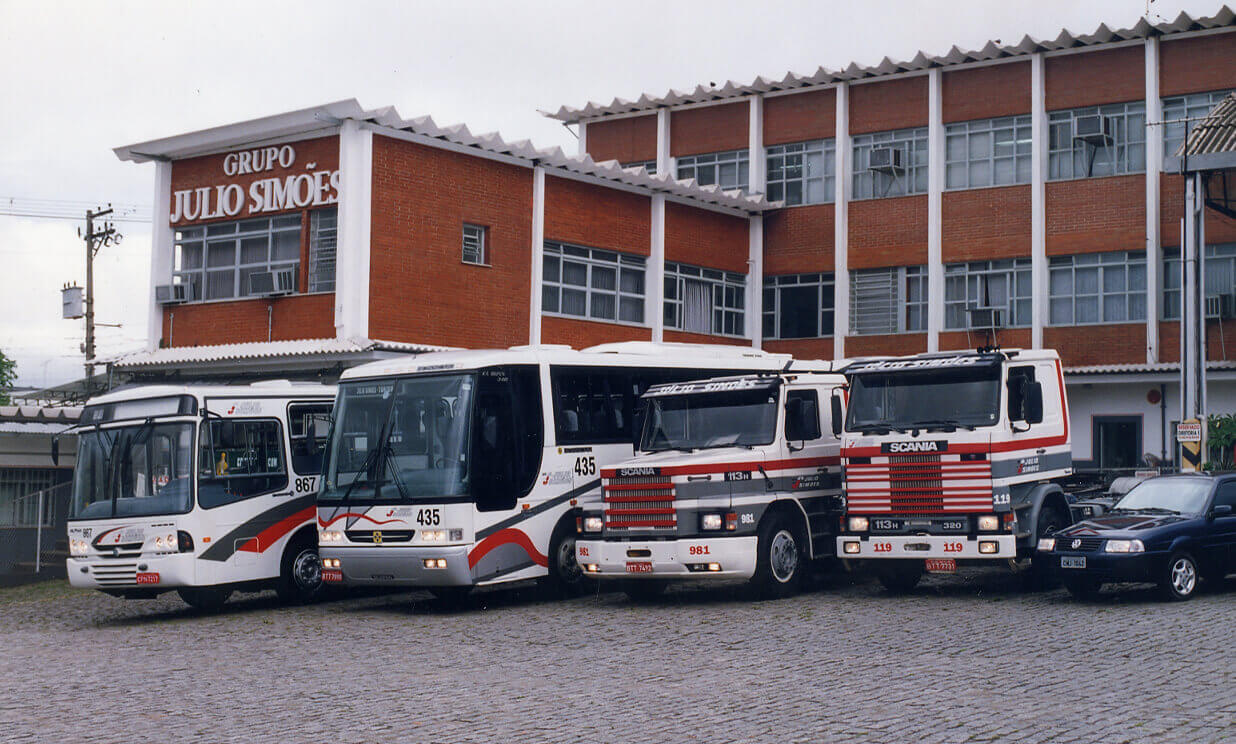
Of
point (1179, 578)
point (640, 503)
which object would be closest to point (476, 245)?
point (640, 503)

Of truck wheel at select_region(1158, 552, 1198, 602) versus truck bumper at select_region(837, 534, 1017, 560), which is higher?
truck bumper at select_region(837, 534, 1017, 560)

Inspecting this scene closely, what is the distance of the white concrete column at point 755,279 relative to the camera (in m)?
36.9

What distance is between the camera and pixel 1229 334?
31.3 meters

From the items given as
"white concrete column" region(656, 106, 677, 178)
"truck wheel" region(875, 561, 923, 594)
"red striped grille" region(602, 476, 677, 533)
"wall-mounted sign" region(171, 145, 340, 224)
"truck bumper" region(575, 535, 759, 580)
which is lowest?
"truck wheel" region(875, 561, 923, 594)

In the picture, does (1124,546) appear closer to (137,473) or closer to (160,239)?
(137,473)

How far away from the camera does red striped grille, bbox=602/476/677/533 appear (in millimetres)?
17734

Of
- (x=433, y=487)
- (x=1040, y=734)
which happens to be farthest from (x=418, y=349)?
(x=1040, y=734)

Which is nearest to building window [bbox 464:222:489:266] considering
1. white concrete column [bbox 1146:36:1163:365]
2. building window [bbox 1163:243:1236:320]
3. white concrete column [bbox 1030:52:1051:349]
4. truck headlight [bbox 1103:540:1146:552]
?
white concrete column [bbox 1030:52:1051:349]

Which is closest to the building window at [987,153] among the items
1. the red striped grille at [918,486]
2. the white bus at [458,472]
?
the red striped grille at [918,486]

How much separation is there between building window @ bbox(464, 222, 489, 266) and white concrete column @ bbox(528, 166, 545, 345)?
1282 millimetres

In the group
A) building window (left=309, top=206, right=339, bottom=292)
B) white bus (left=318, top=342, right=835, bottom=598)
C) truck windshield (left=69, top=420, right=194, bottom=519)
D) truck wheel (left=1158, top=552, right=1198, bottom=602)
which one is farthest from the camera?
building window (left=309, top=206, right=339, bottom=292)

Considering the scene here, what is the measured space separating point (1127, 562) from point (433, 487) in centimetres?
832

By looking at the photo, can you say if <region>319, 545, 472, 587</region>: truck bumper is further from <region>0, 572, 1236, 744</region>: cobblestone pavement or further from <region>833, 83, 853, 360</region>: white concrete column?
<region>833, 83, 853, 360</region>: white concrete column

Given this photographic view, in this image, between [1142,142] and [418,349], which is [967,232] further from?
[418,349]
